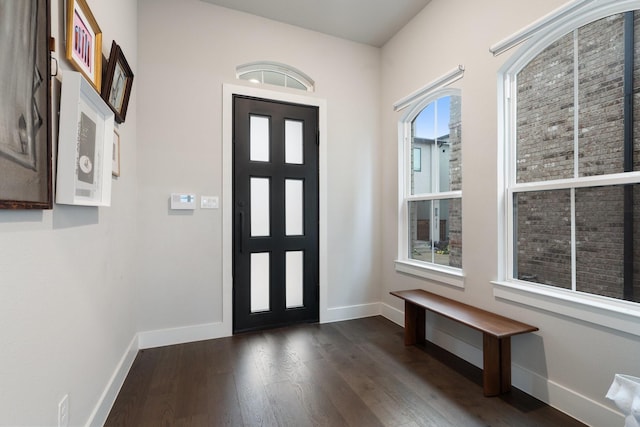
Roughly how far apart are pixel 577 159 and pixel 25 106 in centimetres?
266

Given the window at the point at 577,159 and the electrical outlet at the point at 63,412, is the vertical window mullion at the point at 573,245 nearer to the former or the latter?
the window at the point at 577,159

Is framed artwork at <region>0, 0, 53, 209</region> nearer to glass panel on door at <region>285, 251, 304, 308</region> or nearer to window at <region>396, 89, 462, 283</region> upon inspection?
glass panel on door at <region>285, 251, 304, 308</region>

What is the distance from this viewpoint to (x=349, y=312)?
341 centimetres

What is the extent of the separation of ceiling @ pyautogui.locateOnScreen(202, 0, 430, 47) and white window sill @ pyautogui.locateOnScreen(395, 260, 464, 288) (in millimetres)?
2549

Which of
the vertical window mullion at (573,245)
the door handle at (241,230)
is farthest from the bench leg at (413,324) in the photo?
the door handle at (241,230)

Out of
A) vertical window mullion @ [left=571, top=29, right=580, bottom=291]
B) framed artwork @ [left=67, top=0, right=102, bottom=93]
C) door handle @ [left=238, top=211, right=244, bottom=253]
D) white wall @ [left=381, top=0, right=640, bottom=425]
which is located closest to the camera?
framed artwork @ [left=67, top=0, right=102, bottom=93]

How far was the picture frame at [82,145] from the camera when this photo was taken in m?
1.17

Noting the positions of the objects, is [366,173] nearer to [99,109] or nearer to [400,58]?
[400,58]

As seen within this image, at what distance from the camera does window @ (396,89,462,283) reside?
265 centimetres

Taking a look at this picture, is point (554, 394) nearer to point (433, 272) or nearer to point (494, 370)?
point (494, 370)

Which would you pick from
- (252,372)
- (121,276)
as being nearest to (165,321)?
(121,276)

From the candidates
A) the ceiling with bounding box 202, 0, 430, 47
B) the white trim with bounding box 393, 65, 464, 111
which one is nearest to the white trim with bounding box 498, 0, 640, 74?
the white trim with bounding box 393, 65, 464, 111

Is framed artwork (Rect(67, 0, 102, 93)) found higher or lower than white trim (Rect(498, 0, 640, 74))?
lower

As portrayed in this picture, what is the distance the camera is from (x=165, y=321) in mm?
2705
